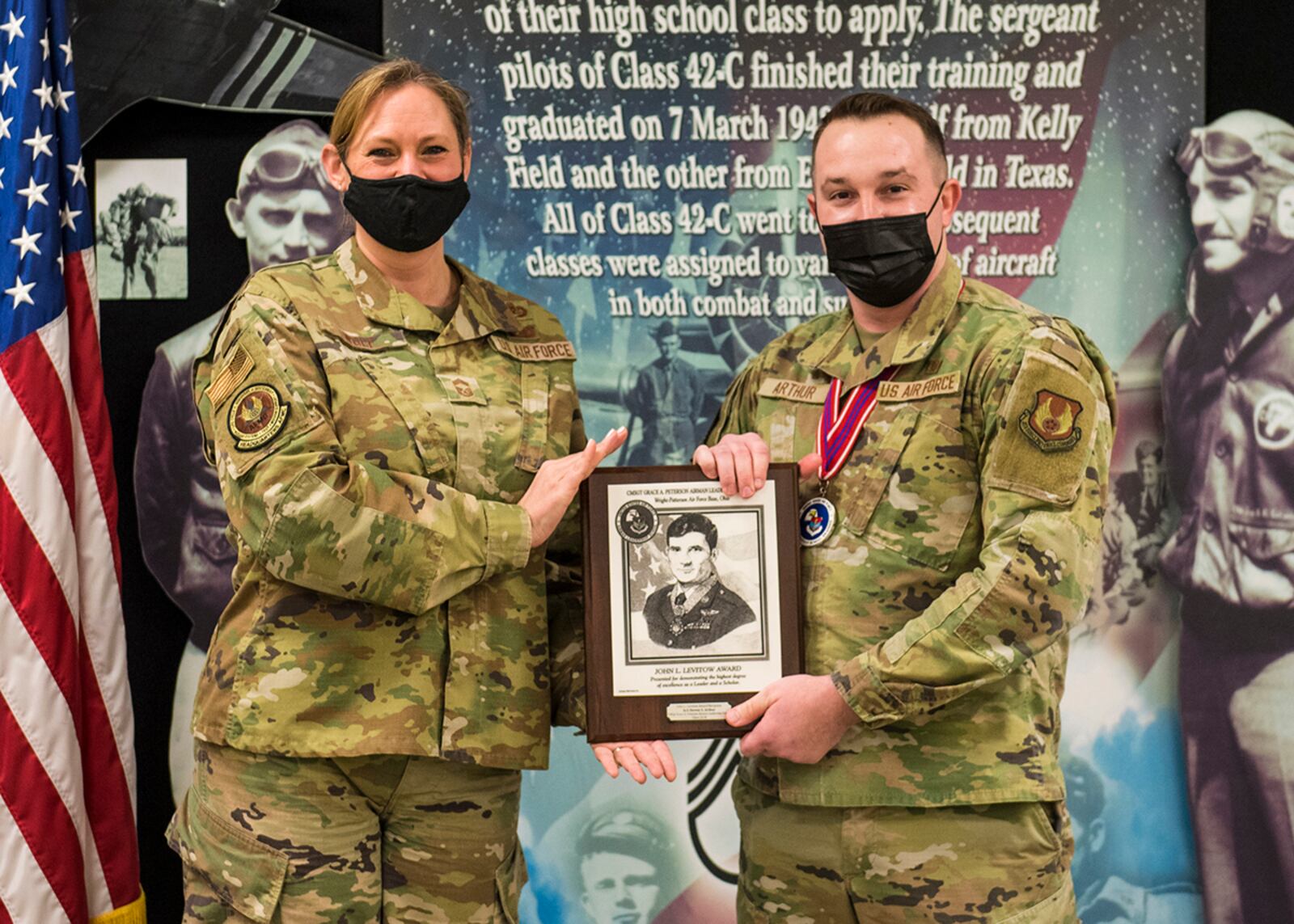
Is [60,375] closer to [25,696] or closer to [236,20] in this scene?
[25,696]

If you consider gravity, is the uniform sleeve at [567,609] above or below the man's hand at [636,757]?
above

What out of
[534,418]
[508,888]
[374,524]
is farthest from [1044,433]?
[508,888]

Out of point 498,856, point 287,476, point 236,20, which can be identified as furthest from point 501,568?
point 236,20

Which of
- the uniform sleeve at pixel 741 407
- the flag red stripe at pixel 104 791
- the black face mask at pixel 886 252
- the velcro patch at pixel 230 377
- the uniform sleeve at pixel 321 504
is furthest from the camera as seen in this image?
the flag red stripe at pixel 104 791

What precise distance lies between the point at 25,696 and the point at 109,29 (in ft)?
5.50

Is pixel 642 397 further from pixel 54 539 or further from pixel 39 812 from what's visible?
pixel 39 812

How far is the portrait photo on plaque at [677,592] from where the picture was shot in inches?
82.8

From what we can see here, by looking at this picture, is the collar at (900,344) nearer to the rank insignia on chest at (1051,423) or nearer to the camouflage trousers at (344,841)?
the rank insignia on chest at (1051,423)

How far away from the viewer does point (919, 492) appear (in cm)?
207

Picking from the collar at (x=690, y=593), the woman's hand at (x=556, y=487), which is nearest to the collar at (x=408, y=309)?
the woman's hand at (x=556, y=487)

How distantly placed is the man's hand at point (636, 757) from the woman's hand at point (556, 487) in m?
0.38

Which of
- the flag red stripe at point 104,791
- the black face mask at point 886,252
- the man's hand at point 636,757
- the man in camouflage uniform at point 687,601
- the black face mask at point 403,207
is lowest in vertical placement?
the flag red stripe at point 104,791

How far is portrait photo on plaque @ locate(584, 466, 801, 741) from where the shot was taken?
6.90 ft

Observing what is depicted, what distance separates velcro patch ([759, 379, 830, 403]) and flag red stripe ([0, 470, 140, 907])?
1.65 m
